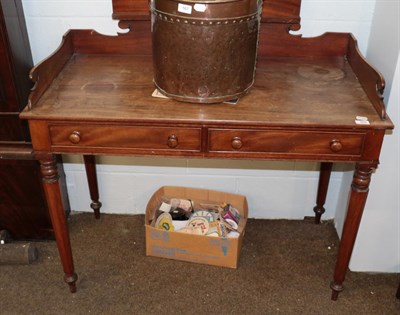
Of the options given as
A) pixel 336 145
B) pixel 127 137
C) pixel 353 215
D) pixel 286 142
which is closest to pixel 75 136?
pixel 127 137

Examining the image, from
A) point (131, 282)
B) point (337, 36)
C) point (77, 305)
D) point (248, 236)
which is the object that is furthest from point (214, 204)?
point (337, 36)

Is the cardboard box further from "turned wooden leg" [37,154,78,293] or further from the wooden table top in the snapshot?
the wooden table top

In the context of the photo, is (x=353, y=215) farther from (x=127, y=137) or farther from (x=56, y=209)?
(x=56, y=209)

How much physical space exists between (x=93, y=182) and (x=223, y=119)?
92 centimetres

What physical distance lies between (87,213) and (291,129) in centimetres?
120

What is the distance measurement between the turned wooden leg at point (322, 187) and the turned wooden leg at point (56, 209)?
1.06m

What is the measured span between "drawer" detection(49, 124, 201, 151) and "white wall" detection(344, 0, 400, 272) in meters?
0.67

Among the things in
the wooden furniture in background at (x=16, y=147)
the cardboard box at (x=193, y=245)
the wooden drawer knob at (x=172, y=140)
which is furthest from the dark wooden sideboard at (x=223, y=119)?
the cardboard box at (x=193, y=245)

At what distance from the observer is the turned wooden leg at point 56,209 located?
1.49 meters

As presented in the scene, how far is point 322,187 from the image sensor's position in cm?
205

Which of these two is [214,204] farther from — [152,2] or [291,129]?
[152,2]

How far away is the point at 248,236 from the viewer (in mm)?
2102

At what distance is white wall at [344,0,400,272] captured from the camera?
155 cm

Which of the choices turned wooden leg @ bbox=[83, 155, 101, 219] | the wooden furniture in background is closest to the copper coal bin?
the wooden furniture in background
